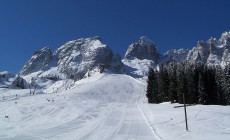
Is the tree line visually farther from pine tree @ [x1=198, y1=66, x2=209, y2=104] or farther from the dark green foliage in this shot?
the dark green foliage

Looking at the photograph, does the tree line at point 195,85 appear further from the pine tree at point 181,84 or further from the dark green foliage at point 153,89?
the dark green foliage at point 153,89

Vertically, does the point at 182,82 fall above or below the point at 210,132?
above

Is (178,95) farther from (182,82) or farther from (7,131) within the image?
(7,131)

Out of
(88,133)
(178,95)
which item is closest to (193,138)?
(88,133)

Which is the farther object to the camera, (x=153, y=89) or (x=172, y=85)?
(x=153, y=89)

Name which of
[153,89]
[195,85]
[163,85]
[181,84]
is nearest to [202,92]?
[195,85]

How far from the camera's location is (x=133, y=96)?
12344 cm

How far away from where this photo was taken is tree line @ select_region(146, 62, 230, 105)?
83.4 m

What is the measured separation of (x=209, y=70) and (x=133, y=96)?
126 ft

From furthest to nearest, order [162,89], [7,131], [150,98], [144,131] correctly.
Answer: [150,98]
[162,89]
[144,131]
[7,131]

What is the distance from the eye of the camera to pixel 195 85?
84.9 m

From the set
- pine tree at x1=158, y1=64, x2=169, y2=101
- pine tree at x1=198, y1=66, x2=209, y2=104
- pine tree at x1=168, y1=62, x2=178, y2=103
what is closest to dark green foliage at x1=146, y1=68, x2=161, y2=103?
pine tree at x1=158, y1=64, x2=169, y2=101

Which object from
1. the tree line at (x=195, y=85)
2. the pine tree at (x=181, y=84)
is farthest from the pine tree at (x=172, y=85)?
the pine tree at (x=181, y=84)

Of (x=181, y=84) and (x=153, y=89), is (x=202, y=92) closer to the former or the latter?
(x=181, y=84)
